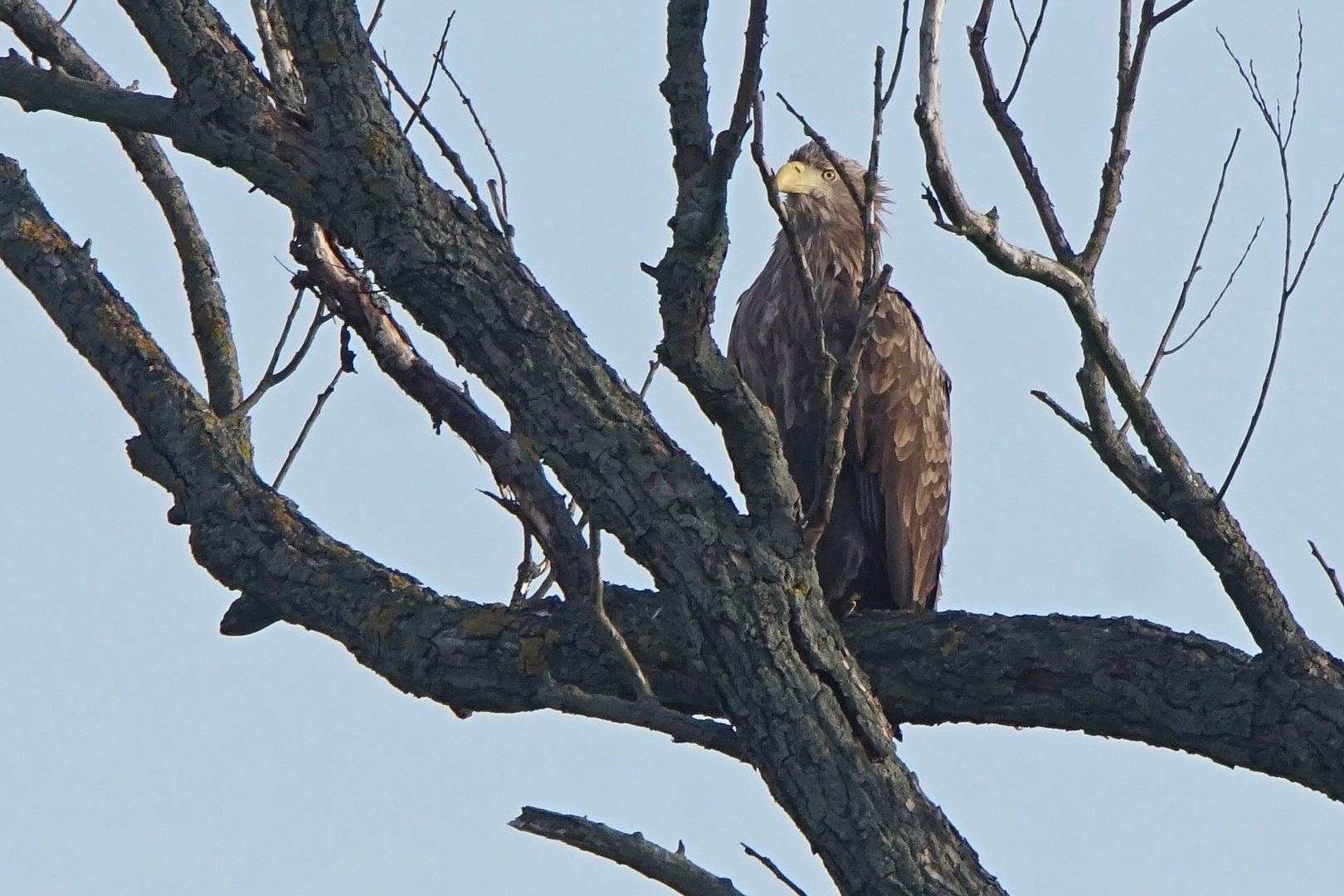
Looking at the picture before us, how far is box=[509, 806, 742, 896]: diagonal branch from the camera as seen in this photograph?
2.98m

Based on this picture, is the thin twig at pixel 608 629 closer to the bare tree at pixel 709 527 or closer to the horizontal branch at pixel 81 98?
the bare tree at pixel 709 527

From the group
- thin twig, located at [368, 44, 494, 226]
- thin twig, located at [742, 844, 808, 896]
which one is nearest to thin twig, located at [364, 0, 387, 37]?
thin twig, located at [368, 44, 494, 226]

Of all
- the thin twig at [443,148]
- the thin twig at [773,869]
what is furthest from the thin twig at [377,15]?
the thin twig at [773,869]

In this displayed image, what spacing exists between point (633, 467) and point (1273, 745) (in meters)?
1.48

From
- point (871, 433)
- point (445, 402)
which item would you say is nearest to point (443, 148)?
point (445, 402)

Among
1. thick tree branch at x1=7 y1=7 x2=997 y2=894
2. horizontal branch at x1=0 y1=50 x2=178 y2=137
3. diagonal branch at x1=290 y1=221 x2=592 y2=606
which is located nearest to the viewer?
thick tree branch at x1=7 y1=7 x2=997 y2=894

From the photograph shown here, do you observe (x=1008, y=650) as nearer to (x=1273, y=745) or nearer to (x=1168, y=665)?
(x=1168, y=665)

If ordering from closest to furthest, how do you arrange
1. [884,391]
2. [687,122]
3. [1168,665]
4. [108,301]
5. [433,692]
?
[687,122] → [1168,665] → [433,692] → [108,301] → [884,391]

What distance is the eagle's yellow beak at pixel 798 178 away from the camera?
5.71 meters

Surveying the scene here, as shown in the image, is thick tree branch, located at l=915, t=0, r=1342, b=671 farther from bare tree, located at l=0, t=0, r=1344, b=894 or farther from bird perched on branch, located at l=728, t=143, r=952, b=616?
→ bird perched on branch, located at l=728, t=143, r=952, b=616

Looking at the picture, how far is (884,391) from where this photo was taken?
16.3 ft

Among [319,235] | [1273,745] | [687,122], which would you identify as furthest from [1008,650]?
[319,235]

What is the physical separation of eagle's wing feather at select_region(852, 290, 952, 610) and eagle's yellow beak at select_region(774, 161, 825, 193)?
74cm

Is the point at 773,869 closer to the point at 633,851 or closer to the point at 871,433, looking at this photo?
the point at 633,851
